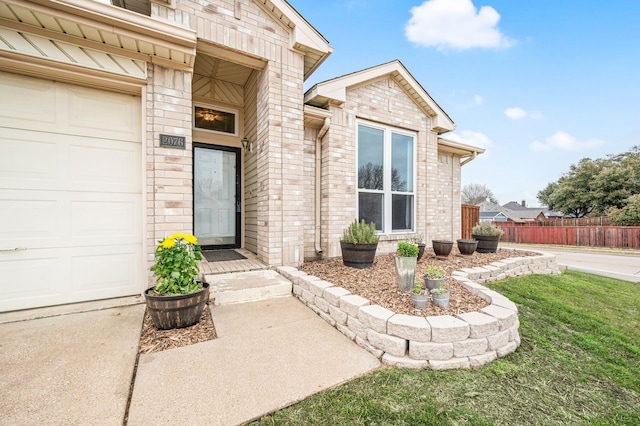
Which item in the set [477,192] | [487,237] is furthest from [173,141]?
[477,192]

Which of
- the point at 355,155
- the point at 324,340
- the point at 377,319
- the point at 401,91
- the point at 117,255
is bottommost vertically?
the point at 324,340

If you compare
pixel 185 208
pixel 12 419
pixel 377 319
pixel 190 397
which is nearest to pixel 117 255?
pixel 185 208

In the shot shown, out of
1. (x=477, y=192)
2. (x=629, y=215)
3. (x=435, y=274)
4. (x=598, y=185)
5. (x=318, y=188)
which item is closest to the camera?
(x=435, y=274)

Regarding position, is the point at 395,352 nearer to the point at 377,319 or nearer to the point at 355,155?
the point at 377,319

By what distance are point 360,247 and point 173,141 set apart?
320 cm

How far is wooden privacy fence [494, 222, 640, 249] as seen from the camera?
42.2ft

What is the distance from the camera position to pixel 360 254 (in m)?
4.32

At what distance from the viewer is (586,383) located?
6.97 ft

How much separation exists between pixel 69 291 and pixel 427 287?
440 cm

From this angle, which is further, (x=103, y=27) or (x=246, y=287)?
(x=246, y=287)

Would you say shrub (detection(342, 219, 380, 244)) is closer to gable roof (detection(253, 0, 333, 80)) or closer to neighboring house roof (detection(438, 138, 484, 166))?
gable roof (detection(253, 0, 333, 80))

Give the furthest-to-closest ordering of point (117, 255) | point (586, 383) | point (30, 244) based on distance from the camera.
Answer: point (117, 255), point (30, 244), point (586, 383)

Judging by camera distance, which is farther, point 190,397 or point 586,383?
point 586,383

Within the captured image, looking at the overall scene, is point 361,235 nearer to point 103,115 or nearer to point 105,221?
point 105,221
